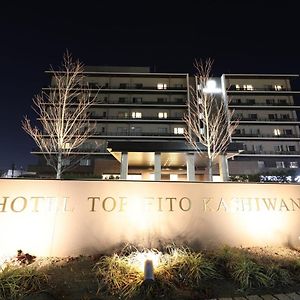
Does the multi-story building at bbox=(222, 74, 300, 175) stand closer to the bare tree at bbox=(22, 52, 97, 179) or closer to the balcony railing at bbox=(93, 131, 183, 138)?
the balcony railing at bbox=(93, 131, 183, 138)

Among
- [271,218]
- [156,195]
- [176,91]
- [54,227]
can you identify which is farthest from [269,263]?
[176,91]

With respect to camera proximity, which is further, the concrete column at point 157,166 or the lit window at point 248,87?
the lit window at point 248,87

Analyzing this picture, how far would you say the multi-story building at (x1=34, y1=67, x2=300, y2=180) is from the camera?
45.7 metres

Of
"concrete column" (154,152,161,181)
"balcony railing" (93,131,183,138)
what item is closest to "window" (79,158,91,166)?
"balcony railing" (93,131,183,138)

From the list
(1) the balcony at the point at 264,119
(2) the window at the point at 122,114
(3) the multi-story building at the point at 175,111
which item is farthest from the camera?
(1) the balcony at the point at 264,119

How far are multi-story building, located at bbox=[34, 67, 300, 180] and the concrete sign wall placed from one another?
35668 mm

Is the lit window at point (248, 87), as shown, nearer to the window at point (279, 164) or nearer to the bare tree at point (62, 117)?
the window at point (279, 164)

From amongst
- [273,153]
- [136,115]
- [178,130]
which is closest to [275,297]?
[178,130]

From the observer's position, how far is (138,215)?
641 cm

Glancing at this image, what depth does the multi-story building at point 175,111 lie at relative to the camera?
45.7 metres

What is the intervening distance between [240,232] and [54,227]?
16.4 feet

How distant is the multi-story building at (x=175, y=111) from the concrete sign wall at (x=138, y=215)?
1404 inches

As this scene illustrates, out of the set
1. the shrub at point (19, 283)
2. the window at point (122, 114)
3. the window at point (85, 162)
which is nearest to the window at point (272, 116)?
the window at point (122, 114)

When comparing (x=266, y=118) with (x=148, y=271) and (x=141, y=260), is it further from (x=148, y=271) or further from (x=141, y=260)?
(x=148, y=271)
